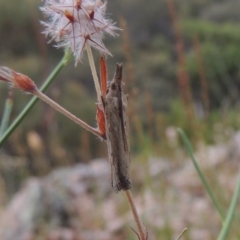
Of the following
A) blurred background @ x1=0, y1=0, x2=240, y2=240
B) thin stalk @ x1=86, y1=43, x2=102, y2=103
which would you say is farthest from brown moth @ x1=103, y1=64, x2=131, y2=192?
blurred background @ x1=0, y1=0, x2=240, y2=240

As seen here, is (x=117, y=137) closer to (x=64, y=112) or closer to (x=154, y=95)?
(x=64, y=112)

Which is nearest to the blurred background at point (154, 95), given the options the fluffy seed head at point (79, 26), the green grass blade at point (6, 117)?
the green grass blade at point (6, 117)

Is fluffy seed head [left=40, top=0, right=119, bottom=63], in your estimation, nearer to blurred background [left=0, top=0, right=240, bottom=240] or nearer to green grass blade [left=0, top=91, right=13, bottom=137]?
green grass blade [left=0, top=91, right=13, bottom=137]

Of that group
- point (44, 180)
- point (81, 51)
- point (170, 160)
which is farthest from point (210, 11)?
point (81, 51)

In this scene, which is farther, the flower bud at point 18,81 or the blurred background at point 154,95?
the blurred background at point 154,95

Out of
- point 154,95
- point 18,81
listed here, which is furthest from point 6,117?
point 154,95

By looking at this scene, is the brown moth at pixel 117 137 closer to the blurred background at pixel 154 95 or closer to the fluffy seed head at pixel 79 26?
the fluffy seed head at pixel 79 26
